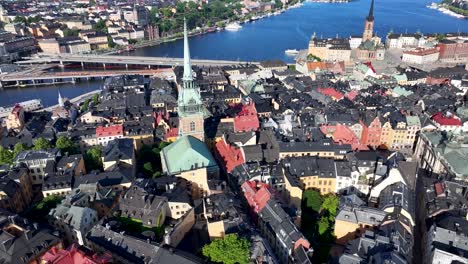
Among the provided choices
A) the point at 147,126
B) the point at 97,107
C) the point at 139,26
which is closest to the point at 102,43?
the point at 139,26

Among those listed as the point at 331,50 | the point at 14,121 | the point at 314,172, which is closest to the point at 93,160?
the point at 14,121

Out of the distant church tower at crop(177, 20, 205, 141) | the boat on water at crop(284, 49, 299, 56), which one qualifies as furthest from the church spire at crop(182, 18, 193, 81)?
the boat on water at crop(284, 49, 299, 56)

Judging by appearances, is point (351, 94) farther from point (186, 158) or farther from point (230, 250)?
point (230, 250)

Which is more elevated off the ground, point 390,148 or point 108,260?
point 108,260

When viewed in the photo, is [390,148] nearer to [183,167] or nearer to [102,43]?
[183,167]

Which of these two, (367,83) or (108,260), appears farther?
(367,83)

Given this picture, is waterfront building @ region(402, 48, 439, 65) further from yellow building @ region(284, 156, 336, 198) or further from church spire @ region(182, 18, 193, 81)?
church spire @ region(182, 18, 193, 81)

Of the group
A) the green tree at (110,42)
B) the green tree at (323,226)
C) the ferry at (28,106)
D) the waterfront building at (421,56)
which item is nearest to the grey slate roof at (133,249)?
the green tree at (323,226)
